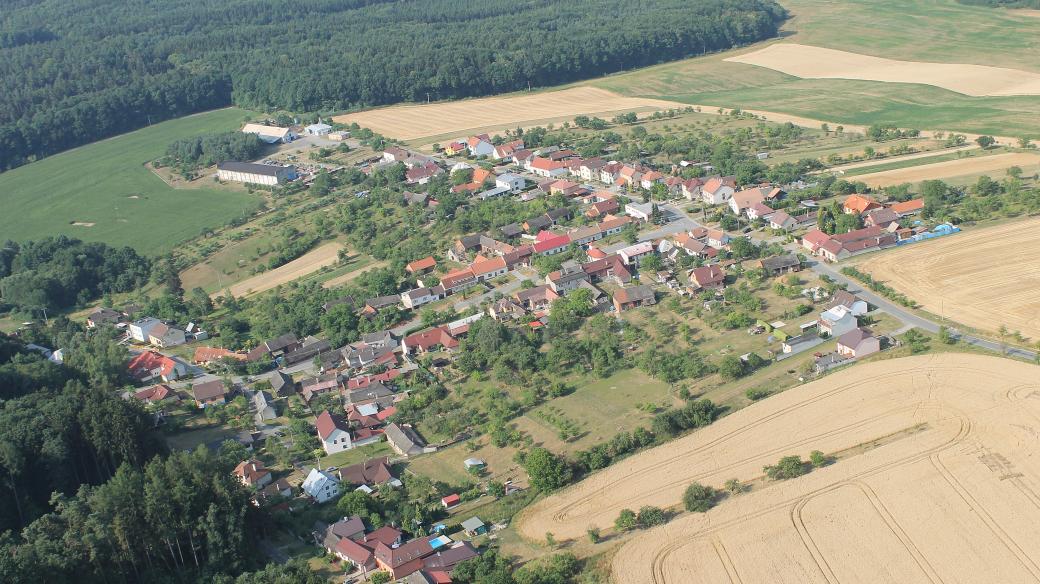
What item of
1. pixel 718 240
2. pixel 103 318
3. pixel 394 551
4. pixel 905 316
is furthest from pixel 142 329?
pixel 905 316

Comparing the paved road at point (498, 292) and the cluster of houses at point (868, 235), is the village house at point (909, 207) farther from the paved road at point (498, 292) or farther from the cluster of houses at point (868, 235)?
the paved road at point (498, 292)

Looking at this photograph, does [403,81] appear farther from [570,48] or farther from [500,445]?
[500,445]

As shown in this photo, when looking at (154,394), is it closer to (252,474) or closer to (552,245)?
(252,474)

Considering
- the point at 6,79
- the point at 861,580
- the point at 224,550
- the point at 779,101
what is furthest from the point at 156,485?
the point at 6,79

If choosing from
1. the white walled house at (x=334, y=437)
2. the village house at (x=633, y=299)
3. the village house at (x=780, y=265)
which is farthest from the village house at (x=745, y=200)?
the white walled house at (x=334, y=437)

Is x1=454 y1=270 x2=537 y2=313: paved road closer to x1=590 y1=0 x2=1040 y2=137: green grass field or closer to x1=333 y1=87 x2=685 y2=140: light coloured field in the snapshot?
x1=333 y1=87 x2=685 y2=140: light coloured field
